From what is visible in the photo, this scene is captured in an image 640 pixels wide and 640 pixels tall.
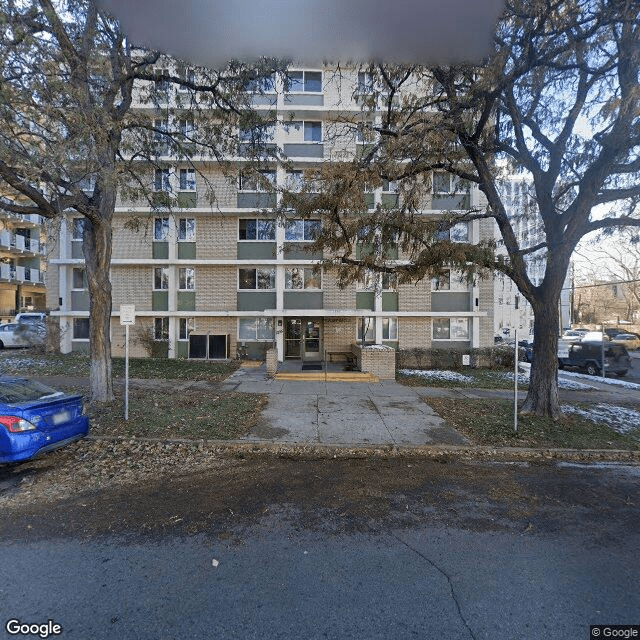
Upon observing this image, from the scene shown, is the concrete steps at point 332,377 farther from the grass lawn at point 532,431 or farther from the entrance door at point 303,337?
the entrance door at point 303,337

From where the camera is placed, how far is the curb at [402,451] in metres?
6.29

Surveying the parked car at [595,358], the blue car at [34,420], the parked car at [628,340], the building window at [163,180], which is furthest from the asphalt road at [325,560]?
the parked car at [628,340]

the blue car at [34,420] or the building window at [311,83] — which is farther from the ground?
the building window at [311,83]

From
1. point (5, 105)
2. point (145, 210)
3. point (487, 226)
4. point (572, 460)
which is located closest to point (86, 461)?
point (5, 105)

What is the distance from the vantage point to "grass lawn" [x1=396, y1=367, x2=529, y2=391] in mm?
12169

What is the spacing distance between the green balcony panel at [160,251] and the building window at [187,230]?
822 millimetres

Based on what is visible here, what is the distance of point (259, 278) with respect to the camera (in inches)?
695

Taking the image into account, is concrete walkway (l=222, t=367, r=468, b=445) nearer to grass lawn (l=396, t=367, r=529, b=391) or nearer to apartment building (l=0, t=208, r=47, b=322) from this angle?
grass lawn (l=396, t=367, r=529, b=391)

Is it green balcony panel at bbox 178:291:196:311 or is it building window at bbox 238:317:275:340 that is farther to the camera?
building window at bbox 238:317:275:340

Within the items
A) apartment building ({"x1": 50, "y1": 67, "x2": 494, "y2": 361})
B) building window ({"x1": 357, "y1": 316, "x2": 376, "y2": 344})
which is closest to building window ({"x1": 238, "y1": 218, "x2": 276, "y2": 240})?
apartment building ({"x1": 50, "y1": 67, "x2": 494, "y2": 361})

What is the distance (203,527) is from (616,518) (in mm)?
4545

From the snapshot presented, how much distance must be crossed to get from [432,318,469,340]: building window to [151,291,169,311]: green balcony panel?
41.8ft

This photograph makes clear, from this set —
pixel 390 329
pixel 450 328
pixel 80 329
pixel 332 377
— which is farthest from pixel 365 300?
pixel 80 329

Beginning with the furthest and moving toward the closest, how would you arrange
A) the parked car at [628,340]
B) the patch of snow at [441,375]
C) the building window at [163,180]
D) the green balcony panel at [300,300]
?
1. the parked car at [628,340]
2. the green balcony panel at [300,300]
3. the patch of snow at [441,375]
4. the building window at [163,180]
